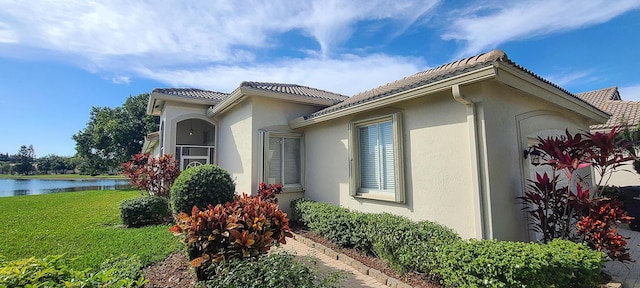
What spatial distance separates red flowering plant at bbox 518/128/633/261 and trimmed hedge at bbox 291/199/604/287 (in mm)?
920

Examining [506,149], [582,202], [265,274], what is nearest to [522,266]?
[582,202]

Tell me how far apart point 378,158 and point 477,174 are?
2859mm

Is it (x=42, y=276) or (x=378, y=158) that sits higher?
(x=378, y=158)

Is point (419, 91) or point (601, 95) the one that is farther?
point (601, 95)

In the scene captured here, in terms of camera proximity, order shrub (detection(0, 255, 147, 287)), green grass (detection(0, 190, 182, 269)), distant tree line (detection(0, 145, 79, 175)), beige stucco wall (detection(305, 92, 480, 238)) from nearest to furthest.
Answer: shrub (detection(0, 255, 147, 287))
beige stucco wall (detection(305, 92, 480, 238))
green grass (detection(0, 190, 182, 269))
distant tree line (detection(0, 145, 79, 175))

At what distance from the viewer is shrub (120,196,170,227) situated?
32.9ft

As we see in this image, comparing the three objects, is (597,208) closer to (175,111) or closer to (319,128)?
(319,128)

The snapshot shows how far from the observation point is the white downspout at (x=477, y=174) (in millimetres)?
5316

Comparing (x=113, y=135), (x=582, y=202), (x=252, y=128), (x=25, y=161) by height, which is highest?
(x=113, y=135)

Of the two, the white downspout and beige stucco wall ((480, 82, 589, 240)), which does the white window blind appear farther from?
beige stucco wall ((480, 82, 589, 240))

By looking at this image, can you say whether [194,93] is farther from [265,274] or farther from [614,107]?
[614,107]

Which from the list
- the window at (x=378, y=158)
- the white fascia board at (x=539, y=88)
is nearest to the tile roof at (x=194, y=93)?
the window at (x=378, y=158)

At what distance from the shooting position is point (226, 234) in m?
4.80

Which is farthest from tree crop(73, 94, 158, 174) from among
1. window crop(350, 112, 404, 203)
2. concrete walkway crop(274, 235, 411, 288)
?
window crop(350, 112, 404, 203)
